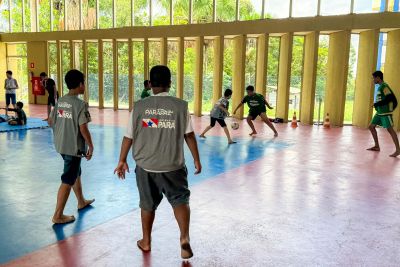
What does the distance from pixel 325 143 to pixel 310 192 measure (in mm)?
5251

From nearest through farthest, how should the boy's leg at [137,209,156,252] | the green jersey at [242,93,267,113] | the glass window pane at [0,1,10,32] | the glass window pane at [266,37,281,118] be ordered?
the boy's leg at [137,209,156,252] → the green jersey at [242,93,267,113] → the glass window pane at [266,37,281,118] → the glass window pane at [0,1,10,32]

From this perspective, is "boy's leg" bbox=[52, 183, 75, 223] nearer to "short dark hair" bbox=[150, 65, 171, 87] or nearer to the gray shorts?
the gray shorts

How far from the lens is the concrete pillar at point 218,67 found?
1705cm

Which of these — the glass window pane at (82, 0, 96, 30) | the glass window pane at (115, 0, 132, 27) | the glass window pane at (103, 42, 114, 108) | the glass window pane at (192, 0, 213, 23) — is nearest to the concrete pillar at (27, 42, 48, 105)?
the glass window pane at (82, 0, 96, 30)

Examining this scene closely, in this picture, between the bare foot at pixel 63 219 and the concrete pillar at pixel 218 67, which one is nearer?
the bare foot at pixel 63 219

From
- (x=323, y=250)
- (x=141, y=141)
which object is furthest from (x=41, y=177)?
(x=323, y=250)

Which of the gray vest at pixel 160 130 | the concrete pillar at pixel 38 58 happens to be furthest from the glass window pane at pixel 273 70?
the gray vest at pixel 160 130

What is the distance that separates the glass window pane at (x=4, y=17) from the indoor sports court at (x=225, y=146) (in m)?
0.08

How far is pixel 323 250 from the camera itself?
3.84 metres

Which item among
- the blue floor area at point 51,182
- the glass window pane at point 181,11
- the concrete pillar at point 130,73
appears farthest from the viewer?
the glass window pane at point 181,11

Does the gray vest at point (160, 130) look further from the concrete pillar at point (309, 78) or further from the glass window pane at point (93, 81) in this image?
Answer: the glass window pane at point (93, 81)

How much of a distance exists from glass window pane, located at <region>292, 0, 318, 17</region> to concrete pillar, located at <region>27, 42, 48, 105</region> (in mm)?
13685

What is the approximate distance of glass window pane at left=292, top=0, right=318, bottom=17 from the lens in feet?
50.9

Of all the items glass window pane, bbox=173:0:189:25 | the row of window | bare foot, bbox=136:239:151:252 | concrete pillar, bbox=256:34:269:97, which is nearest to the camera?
bare foot, bbox=136:239:151:252
